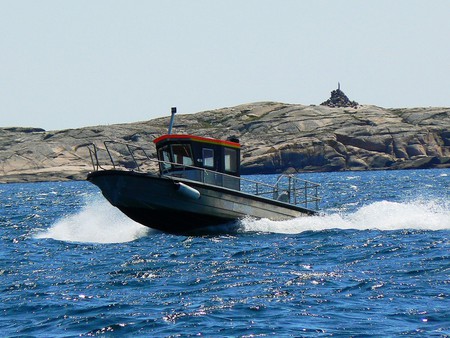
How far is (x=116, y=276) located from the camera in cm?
1817

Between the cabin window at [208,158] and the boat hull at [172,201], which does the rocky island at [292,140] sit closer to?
the cabin window at [208,158]

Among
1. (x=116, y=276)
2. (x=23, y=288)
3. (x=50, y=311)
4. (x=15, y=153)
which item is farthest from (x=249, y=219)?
(x=15, y=153)

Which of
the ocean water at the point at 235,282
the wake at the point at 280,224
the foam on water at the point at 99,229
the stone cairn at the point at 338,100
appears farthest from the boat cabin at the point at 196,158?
the stone cairn at the point at 338,100

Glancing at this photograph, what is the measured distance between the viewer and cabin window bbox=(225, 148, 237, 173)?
27.6m

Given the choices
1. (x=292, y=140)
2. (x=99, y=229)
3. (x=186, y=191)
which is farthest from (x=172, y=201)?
(x=292, y=140)

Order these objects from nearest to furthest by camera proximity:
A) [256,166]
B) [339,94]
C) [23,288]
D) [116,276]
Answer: [23,288]
[116,276]
[256,166]
[339,94]

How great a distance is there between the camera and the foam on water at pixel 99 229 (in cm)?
2744

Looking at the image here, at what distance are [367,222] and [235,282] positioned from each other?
14.8 m

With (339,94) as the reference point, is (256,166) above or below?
below

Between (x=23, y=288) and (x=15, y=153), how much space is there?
13555 cm

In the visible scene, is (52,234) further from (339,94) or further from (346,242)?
(339,94)

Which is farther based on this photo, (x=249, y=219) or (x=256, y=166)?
(x=256, y=166)

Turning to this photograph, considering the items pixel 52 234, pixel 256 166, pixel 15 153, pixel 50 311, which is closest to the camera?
pixel 50 311

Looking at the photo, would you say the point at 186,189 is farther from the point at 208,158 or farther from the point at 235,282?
the point at 235,282
